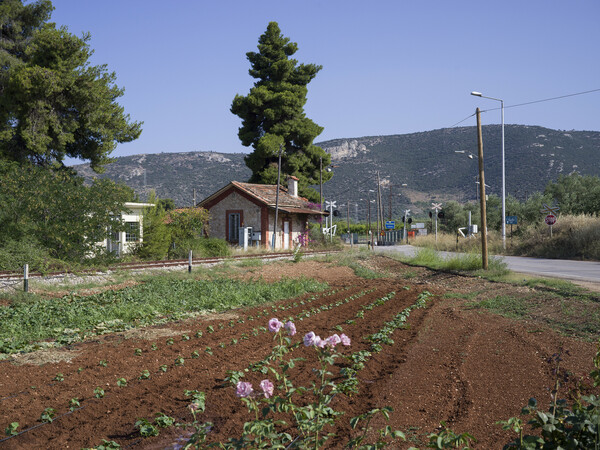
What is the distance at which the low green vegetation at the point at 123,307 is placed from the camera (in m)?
10.2

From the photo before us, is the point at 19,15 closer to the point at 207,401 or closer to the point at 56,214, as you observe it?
the point at 56,214

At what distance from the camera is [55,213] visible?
19266 millimetres

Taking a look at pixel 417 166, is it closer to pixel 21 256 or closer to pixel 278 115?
pixel 278 115

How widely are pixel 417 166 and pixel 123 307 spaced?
118 metres

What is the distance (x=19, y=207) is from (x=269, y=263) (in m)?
11.4

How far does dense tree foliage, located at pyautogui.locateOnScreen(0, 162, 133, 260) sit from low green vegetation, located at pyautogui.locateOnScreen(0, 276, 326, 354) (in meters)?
3.41

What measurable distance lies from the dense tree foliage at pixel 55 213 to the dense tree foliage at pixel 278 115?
25.3 m

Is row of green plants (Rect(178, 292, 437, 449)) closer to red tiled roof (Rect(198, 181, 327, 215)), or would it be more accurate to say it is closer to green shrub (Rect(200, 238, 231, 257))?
green shrub (Rect(200, 238, 231, 257))

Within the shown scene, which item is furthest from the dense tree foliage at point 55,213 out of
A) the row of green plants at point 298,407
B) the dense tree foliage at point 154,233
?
the row of green plants at point 298,407

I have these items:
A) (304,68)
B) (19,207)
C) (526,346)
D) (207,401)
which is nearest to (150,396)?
(207,401)

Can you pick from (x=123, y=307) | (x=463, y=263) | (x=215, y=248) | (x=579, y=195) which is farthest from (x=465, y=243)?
(x=123, y=307)

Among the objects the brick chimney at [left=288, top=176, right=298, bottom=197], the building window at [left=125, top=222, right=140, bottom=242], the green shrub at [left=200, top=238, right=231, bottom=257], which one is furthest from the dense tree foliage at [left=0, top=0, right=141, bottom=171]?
the brick chimney at [left=288, top=176, right=298, bottom=197]

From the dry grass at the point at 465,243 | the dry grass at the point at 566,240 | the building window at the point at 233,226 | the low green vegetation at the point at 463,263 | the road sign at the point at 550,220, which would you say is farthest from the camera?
the dry grass at the point at 465,243

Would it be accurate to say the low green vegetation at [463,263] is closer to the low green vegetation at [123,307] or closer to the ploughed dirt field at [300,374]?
the low green vegetation at [123,307]
